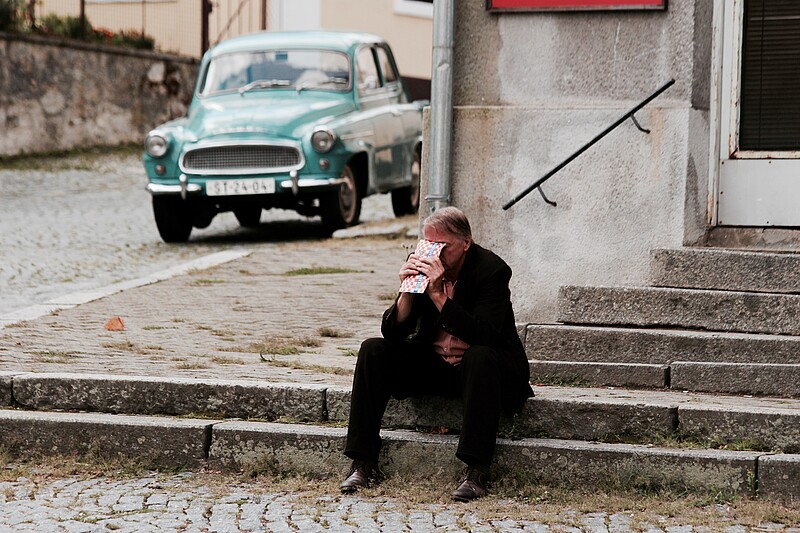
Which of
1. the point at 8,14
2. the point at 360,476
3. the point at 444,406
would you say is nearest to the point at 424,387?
the point at 444,406

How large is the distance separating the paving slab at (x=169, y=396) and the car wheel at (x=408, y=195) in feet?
29.4

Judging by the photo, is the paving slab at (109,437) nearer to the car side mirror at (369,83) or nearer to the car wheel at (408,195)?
the car side mirror at (369,83)

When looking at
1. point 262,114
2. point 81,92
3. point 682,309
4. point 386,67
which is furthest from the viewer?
point 81,92

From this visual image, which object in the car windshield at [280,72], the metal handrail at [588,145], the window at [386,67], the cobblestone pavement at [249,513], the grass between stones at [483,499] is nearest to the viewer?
the cobblestone pavement at [249,513]

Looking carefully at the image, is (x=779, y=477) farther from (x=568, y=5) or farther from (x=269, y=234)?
(x=269, y=234)

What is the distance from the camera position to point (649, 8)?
706cm

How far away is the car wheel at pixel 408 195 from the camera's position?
15.0 m

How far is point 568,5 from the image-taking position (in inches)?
285

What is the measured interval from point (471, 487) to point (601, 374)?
1381 millimetres

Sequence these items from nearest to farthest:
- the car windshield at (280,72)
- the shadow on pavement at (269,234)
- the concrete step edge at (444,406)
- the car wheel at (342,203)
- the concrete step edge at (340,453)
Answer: the concrete step edge at (340,453)
the concrete step edge at (444,406)
the car wheel at (342,203)
the shadow on pavement at (269,234)
the car windshield at (280,72)

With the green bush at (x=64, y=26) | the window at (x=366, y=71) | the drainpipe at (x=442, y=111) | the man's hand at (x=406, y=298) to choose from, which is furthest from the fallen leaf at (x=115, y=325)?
the green bush at (x=64, y=26)

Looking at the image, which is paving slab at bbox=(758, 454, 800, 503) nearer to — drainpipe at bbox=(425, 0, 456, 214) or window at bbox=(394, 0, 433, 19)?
drainpipe at bbox=(425, 0, 456, 214)

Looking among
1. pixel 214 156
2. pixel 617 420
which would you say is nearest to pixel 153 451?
pixel 617 420

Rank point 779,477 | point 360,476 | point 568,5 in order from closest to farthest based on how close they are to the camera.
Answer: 1. point 779,477
2. point 360,476
3. point 568,5
